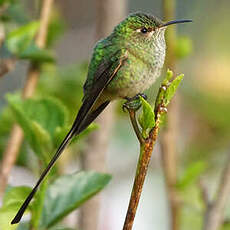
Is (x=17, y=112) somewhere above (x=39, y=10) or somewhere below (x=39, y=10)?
below

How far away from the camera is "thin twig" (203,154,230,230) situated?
1.55m

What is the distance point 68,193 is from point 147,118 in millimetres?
381

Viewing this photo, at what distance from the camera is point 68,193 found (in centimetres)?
135

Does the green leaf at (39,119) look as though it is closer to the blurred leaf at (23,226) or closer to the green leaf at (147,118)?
the blurred leaf at (23,226)

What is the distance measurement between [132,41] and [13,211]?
60 centimetres

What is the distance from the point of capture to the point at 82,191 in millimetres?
1339

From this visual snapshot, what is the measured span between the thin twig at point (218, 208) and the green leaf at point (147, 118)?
58 cm

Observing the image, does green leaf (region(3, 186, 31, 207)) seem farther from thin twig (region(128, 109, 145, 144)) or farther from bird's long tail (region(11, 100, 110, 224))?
thin twig (region(128, 109, 145, 144))

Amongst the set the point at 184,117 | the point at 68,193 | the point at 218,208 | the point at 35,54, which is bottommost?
the point at 184,117

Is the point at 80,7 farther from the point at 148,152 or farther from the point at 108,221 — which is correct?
the point at 148,152

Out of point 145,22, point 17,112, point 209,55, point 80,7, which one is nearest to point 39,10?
point 145,22

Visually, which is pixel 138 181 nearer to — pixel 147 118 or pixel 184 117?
pixel 147 118

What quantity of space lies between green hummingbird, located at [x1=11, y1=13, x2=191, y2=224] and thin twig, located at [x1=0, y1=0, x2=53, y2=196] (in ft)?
0.98

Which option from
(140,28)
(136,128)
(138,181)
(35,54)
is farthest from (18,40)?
(138,181)
